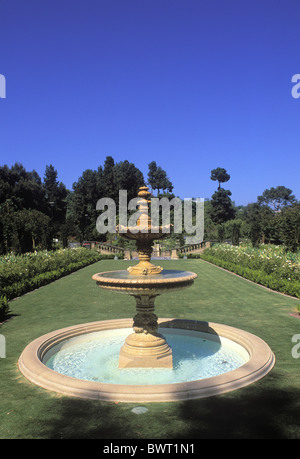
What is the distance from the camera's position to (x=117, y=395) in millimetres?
5523

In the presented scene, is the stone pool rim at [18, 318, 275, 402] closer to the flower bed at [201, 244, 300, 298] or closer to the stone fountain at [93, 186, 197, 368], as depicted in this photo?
the stone fountain at [93, 186, 197, 368]

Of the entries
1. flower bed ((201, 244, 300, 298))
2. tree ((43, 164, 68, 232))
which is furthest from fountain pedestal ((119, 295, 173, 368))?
tree ((43, 164, 68, 232))

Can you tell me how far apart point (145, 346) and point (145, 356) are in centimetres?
22

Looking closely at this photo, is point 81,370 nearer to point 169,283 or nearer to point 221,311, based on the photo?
point 169,283

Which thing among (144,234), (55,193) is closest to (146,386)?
(144,234)

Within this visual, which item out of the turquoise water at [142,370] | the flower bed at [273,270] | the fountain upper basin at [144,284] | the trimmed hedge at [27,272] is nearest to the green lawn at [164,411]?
the turquoise water at [142,370]

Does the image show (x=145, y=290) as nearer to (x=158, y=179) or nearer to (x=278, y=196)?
(x=158, y=179)

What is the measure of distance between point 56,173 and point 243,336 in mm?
79751

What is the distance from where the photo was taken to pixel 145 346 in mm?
7766

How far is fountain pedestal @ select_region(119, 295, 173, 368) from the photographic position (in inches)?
298

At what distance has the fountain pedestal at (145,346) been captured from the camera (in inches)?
298

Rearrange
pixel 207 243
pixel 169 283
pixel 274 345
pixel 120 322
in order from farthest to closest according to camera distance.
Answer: pixel 207 243 → pixel 120 322 → pixel 274 345 → pixel 169 283

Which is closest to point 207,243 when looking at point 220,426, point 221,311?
point 221,311

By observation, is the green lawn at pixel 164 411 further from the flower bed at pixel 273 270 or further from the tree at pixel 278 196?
the tree at pixel 278 196
